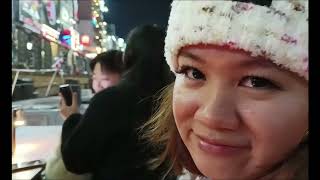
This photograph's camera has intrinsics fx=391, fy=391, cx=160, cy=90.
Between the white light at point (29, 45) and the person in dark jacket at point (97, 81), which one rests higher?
the white light at point (29, 45)

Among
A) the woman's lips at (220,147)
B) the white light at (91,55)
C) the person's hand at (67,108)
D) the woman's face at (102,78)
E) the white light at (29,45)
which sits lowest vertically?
the person's hand at (67,108)

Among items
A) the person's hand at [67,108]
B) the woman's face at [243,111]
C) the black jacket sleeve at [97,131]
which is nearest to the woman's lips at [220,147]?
the woman's face at [243,111]

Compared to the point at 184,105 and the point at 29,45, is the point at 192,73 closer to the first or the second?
the point at 184,105

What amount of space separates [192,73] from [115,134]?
293 millimetres

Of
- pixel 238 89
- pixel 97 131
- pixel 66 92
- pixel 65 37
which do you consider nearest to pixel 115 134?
pixel 97 131

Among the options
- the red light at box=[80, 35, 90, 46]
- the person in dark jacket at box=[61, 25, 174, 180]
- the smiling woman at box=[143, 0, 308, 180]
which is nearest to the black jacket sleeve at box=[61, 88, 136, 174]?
the person in dark jacket at box=[61, 25, 174, 180]

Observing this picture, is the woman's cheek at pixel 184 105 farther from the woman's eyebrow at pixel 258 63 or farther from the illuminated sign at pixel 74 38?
the illuminated sign at pixel 74 38

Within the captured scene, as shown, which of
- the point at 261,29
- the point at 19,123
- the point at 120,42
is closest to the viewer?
the point at 261,29

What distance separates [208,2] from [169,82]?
0.68 feet

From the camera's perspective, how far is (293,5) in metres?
0.55

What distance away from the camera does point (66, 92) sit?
881 millimetres

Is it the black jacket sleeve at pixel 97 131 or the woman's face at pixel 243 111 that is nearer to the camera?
the woman's face at pixel 243 111

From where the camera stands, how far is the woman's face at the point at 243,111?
1.88ft
